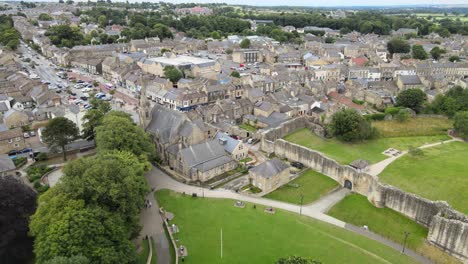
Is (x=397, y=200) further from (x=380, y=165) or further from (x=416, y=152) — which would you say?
(x=416, y=152)

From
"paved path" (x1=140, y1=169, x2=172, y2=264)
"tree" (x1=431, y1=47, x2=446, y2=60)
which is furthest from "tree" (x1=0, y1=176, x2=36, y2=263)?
"tree" (x1=431, y1=47, x2=446, y2=60)

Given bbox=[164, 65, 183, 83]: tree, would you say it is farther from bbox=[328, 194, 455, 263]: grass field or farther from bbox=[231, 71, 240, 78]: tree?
bbox=[328, 194, 455, 263]: grass field

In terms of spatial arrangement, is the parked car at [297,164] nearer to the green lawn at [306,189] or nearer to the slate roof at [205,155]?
the green lawn at [306,189]

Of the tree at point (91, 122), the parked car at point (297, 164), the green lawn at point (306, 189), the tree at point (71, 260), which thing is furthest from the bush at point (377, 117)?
the tree at point (71, 260)

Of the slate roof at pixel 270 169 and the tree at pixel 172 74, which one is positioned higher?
the tree at pixel 172 74

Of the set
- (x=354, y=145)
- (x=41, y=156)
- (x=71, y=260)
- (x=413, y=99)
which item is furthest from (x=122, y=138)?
(x=413, y=99)

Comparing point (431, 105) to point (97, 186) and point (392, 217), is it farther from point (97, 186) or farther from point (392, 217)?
point (97, 186)

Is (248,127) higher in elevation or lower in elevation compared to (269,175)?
lower
